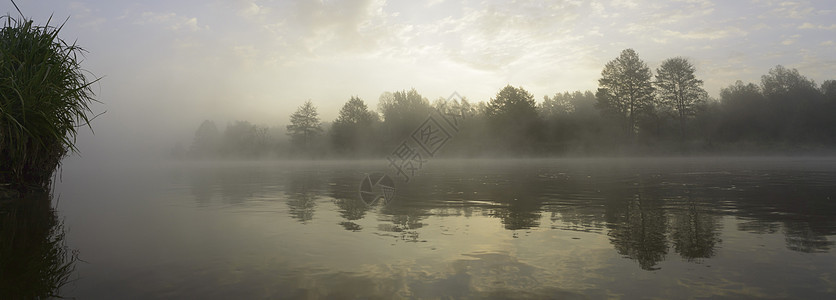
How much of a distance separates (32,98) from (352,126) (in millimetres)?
84608

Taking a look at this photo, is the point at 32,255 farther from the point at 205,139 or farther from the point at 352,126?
the point at 205,139

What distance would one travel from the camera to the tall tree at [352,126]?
92.9m

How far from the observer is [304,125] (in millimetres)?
99562

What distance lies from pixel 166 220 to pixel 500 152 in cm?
7349

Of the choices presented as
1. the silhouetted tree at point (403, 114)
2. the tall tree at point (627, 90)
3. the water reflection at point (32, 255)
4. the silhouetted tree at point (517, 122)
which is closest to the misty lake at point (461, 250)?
the water reflection at point (32, 255)

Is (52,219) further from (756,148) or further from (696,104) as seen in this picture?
(756,148)

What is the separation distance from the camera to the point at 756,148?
63906 millimetres

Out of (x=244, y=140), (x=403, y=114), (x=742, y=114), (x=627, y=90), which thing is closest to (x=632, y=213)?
(x=627, y=90)

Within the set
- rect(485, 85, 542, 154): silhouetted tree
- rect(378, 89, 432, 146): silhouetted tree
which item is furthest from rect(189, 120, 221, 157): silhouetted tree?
rect(485, 85, 542, 154): silhouetted tree

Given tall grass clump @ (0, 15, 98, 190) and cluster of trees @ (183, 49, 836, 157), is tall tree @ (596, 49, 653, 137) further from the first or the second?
tall grass clump @ (0, 15, 98, 190)

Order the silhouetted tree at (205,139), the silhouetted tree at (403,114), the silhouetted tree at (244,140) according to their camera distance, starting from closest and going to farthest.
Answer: the silhouetted tree at (403,114) < the silhouetted tree at (244,140) < the silhouetted tree at (205,139)

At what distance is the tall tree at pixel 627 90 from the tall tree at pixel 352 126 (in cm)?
5175

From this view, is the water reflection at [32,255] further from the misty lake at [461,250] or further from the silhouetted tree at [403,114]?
the silhouetted tree at [403,114]

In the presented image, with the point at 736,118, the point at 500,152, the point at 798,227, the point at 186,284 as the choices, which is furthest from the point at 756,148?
the point at 186,284
